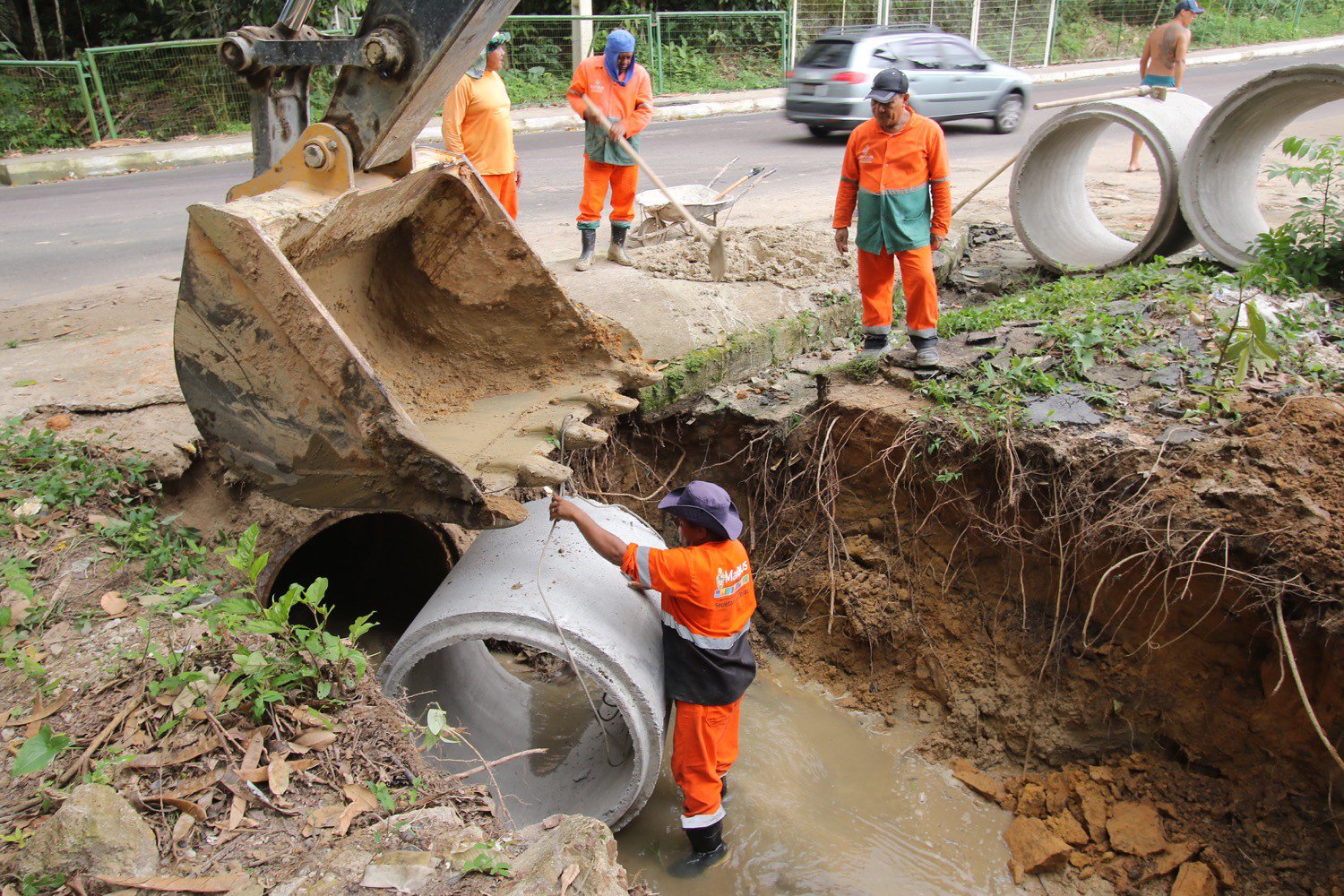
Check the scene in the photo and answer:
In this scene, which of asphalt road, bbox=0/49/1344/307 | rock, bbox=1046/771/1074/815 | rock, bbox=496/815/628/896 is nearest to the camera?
rock, bbox=496/815/628/896

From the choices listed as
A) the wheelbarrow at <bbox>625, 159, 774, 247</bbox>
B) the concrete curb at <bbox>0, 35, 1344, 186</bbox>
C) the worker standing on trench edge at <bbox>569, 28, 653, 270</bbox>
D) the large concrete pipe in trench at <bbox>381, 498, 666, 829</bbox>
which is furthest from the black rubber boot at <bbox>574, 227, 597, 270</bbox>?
the concrete curb at <bbox>0, 35, 1344, 186</bbox>

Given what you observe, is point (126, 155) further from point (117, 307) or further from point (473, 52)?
point (473, 52)

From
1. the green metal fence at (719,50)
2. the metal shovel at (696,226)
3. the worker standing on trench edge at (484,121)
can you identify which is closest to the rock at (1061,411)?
the metal shovel at (696,226)

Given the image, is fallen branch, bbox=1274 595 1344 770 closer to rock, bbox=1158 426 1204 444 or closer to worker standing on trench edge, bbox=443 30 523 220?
rock, bbox=1158 426 1204 444

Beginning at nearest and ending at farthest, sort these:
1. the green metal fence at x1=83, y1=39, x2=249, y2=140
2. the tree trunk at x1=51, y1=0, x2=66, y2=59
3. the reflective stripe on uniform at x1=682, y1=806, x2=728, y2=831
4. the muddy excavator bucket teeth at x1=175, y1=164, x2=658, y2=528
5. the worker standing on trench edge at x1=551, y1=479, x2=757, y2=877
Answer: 1. the muddy excavator bucket teeth at x1=175, y1=164, x2=658, y2=528
2. the worker standing on trench edge at x1=551, y1=479, x2=757, y2=877
3. the reflective stripe on uniform at x1=682, y1=806, x2=728, y2=831
4. the green metal fence at x1=83, y1=39, x2=249, y2=140
5. the tree trunk at x1=51, y1=0, x2=66, y2=59

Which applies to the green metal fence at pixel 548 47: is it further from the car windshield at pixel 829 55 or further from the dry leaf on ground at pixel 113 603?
the dry leaf on ground at pixel 113 603

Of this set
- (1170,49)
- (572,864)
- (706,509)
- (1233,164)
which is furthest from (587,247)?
(1170,49)

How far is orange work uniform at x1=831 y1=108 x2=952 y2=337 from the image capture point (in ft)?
16.3

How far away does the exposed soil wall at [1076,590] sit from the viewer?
410 cm

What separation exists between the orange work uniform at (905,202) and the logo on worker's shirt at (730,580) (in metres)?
2.11

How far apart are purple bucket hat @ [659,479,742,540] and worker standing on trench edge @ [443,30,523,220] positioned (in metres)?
3.66

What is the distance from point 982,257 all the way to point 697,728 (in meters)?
5.00

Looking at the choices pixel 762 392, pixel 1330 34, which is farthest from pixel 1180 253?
pixel 1330 34

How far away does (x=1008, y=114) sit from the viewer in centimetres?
1422
